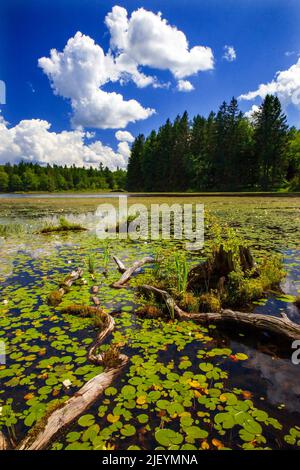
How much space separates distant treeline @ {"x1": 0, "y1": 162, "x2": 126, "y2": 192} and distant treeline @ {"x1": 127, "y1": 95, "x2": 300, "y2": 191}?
38.9 metres

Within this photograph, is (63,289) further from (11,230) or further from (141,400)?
(11,230)

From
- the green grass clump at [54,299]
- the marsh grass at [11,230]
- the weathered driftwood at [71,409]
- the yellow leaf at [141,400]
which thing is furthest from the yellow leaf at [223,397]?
the marsh grass at [11,230]

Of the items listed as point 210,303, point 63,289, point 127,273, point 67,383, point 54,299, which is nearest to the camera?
point 67,383

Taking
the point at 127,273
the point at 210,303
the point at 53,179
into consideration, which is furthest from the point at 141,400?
the point at 53,179

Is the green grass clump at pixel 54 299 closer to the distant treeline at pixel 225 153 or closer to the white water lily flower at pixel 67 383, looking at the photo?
the white water lily flower at pixel 67 383

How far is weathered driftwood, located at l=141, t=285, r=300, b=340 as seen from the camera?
442 cm

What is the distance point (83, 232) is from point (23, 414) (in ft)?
41.1

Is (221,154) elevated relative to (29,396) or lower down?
elevated

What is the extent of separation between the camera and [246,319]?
4.86 meters

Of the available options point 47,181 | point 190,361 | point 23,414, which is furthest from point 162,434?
point 47,181

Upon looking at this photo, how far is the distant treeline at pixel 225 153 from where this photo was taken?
54094 millimetres

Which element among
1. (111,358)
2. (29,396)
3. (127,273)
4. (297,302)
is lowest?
(29,396)

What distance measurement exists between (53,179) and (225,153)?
82726mm
